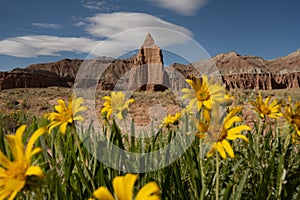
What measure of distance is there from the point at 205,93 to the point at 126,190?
1389mm

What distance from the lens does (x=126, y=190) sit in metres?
0.83

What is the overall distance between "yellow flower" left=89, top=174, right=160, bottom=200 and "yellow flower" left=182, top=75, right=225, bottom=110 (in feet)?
4.05

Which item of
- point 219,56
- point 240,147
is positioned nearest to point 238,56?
point 219,56

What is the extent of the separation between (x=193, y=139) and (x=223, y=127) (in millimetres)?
764

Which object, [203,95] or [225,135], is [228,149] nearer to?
[225,135]

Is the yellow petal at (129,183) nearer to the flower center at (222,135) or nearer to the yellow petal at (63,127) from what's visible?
the flower center at (222,135)

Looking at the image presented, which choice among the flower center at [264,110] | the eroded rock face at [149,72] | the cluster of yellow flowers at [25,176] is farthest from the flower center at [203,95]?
the eroded rock face at [149,72]

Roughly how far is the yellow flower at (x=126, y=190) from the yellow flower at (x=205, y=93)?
48.6 inches

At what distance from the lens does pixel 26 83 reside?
262 ft

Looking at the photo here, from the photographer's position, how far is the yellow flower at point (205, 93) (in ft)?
6.76

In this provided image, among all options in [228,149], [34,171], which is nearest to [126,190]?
[34,171]

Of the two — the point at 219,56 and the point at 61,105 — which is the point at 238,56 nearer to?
the point at 219,56

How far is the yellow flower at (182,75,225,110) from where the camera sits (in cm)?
206

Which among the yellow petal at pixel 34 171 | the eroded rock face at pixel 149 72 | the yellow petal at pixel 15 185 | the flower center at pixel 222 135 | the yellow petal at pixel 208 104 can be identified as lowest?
the yellow petal at pixel 15 185
